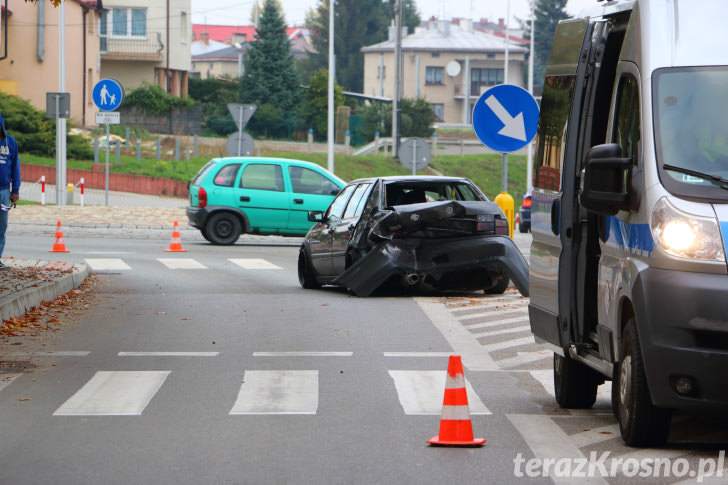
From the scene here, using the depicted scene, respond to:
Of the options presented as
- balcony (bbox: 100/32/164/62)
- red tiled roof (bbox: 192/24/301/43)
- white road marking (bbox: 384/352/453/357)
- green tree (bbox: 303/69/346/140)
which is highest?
red tiled roof (bbox: 192/24/301/43)

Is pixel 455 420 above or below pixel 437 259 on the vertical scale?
below

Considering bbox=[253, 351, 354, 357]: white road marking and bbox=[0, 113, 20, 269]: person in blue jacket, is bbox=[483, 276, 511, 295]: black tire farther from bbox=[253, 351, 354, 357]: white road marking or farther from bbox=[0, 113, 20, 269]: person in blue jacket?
bbox=[0, 113, 20, 269]: person in blue jacket

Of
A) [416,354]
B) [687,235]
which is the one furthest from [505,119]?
[687,235]

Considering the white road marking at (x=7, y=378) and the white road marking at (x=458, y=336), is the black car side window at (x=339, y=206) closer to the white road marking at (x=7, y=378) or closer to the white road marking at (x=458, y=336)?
the white road marking at (x=458, y=336)

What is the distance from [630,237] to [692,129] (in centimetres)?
64

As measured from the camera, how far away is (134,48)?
236 ft

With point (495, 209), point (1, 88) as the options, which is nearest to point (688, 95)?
point (495, 209)

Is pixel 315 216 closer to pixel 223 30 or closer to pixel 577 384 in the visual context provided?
pixel 577 384

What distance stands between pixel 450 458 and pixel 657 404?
3.49ft

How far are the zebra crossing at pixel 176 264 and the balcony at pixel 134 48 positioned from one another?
50.4 m

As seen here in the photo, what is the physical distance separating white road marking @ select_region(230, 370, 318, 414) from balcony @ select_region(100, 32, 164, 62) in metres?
63.6

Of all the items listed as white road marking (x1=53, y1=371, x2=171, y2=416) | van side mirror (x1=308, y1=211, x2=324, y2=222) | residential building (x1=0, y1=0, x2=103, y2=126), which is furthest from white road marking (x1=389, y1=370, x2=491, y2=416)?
residential building (x1=0, y1=0, x2=103, y2=126)

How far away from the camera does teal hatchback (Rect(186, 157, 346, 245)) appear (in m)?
26.3

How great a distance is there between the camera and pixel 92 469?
6391 mm
